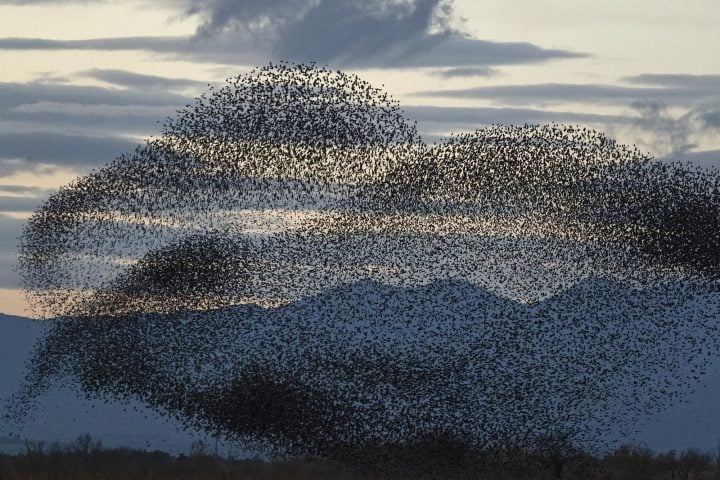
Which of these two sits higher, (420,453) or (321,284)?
(321,284)

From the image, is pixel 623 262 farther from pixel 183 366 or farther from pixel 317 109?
pixel 183 366

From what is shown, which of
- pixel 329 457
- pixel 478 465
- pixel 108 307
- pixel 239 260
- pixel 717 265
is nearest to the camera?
pixel 478 465

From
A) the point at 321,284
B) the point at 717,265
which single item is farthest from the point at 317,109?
the point at 717,265

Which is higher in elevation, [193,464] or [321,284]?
[321,284]

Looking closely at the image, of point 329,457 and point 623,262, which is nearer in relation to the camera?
point 329,457

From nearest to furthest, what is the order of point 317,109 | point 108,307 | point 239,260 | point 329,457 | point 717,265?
point 329,457 < point 317,109 < point 717,265 < point 239,260 < point 108,307

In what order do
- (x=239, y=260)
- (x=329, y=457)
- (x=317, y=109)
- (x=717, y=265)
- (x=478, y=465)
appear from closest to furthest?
(x=478, y=465) < (x=329, y=457) < (x=317, y=109) < (x=717, y=265) < (x=239, y=260)

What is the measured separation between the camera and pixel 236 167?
46.6 m

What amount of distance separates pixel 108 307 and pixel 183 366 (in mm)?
6481

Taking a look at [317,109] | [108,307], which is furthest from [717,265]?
[108,307]

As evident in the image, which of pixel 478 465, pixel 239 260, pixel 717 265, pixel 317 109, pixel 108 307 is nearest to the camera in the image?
pixel 478 465

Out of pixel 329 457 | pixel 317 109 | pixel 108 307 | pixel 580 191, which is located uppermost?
pixel 317 109

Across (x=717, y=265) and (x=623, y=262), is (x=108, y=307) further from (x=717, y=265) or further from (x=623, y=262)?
(x=717, y=265)

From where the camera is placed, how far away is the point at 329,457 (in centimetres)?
4178
